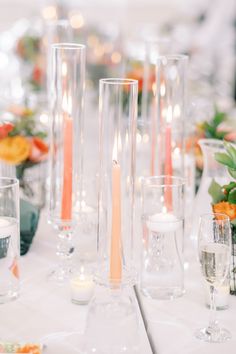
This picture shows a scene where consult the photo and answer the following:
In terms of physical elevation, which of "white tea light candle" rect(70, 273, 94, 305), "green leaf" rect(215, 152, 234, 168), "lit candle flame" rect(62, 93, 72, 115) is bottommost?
"white tea light candle" rect(70, 273, 94, 305)

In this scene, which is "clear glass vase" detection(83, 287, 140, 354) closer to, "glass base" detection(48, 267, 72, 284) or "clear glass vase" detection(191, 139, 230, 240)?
"glass base" detection(48, 267, 72, 284)

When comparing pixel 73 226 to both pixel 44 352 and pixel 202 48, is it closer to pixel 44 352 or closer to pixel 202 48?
pixel 44 352

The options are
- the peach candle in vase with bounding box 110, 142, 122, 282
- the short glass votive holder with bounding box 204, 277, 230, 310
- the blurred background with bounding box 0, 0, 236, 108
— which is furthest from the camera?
the blurred background with bounding box 0, 0, 236, 108

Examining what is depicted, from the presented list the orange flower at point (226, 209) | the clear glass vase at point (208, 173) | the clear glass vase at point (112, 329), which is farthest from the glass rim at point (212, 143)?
the clear glass vase at point (112, 329)

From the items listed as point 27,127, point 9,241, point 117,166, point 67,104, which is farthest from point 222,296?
point 27,127

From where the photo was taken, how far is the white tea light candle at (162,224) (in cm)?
169

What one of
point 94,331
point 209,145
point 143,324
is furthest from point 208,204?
point 94,331

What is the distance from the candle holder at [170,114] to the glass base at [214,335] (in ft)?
1.68

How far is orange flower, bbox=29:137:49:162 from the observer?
2.25 meters

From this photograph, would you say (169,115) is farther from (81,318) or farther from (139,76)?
(139,76)

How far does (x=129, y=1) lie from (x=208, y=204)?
7.53m

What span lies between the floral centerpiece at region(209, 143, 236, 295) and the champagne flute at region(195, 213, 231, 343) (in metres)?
0.14

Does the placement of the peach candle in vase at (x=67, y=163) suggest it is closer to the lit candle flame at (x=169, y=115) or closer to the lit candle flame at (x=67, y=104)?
the lit candle flame at (x=67, y=104)

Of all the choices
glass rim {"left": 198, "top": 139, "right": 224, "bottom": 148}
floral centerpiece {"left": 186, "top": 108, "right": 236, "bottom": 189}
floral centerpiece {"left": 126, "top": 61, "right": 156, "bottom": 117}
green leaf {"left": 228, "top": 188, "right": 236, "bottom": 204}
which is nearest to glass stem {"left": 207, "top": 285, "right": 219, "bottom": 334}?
green leaf {"left": 228, "top": 188, "right": 236, "bottom": 204}
